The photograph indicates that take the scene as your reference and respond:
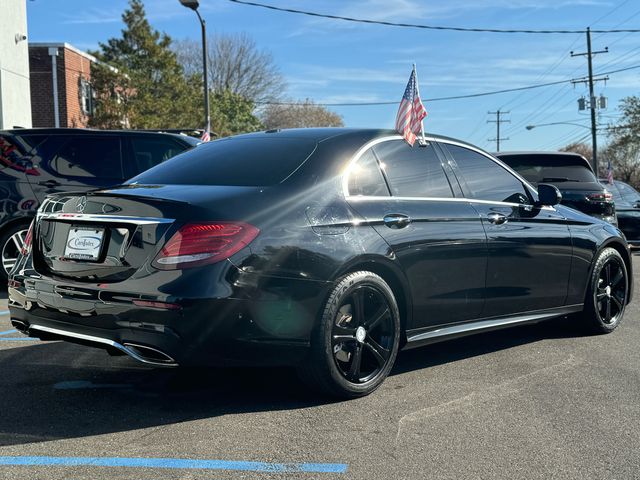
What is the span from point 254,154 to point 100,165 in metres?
4.44

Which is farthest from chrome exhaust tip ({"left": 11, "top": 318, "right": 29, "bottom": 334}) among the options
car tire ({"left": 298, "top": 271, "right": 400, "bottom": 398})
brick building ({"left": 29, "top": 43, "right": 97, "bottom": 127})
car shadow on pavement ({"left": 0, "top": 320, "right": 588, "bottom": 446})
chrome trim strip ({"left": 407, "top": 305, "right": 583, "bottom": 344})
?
brick building ({"left": 29, "top": 43, "right": 97, "bottom": 127})

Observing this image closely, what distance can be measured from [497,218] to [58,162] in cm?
542

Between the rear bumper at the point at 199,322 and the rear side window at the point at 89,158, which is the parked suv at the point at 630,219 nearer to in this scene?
the rear side window at the point at 89,158

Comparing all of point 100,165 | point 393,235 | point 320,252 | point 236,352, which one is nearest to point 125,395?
point 236,352

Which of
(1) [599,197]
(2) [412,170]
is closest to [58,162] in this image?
(2) [412,170]

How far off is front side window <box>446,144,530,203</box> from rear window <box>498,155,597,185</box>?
4373 mm

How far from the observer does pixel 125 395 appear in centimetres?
410

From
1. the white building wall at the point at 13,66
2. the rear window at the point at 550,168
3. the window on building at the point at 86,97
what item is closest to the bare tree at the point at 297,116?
the window on building at the point at 86,97

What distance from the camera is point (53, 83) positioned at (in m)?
26.4

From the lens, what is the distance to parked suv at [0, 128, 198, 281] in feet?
25.9

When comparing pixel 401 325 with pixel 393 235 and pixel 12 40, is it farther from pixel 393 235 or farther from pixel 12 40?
pixel 12 40

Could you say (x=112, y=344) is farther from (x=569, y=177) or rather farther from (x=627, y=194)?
(x=627, y=194)

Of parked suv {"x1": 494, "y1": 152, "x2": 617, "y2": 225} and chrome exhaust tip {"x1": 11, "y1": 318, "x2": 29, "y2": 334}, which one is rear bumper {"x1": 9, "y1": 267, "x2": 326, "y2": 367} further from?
parked suv {"x1": 494, "y1": 152, "x2": 617, "y2": 225}

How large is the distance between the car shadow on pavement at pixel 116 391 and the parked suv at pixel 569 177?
192 inches
